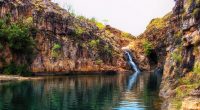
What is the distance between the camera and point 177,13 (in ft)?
376

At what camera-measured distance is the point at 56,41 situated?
169m

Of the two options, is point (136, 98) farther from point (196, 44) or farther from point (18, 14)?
point (18, 14)

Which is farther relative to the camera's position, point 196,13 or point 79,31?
point 79,31

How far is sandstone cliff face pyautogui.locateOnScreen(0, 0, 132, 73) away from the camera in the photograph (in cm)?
15862

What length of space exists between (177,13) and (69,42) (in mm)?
67744

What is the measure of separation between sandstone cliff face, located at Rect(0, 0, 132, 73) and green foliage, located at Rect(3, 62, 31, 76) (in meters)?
3.37

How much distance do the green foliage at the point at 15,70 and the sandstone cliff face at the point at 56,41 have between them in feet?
11.1

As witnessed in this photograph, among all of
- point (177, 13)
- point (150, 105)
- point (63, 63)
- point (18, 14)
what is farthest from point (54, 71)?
point (150, 105)

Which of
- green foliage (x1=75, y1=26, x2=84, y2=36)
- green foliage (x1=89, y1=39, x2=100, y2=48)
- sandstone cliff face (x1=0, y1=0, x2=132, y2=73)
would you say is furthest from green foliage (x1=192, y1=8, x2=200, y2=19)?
green foliage (x1=89, y1=39, x2=100, y2=48)

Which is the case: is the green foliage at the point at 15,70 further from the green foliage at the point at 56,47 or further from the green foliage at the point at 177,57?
the green foliage at the point at 177,57

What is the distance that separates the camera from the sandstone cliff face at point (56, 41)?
158625mm

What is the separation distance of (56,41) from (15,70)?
3073cm

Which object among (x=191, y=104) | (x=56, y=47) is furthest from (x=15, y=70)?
(x=191, y=104)

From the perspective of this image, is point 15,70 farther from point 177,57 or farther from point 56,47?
point 177,57
